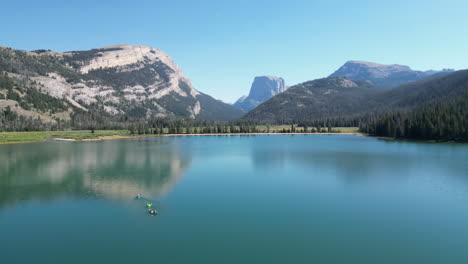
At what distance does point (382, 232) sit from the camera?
29.9 metres

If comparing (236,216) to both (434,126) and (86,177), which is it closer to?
(86,177)

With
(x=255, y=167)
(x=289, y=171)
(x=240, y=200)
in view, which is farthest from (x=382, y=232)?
(x=255, y=167)

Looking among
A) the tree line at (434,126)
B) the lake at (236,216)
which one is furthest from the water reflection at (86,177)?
the tree line at (434,126)

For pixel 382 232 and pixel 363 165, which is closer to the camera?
pixel 382 232

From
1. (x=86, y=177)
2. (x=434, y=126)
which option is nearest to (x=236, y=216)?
(x=86, y=177)

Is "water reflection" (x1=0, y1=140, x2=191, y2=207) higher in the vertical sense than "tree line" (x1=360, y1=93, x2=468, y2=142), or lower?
lower

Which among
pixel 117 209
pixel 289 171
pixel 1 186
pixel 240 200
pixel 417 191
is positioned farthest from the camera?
pixel 289 171

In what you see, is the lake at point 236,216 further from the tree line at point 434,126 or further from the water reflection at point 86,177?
the tree line at point 434,126

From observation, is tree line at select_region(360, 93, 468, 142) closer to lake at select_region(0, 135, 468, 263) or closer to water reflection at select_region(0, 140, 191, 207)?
lake at select_region(0, 135, 468, 263)

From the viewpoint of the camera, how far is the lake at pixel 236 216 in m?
25.5

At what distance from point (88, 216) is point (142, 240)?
10.9 meters

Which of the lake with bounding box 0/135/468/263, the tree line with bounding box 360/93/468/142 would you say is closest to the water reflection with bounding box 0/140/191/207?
the lake with bounding box 0/135/468/263

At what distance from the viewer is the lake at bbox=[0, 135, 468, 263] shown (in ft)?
83.7

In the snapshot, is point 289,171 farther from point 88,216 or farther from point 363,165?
point 88,216
